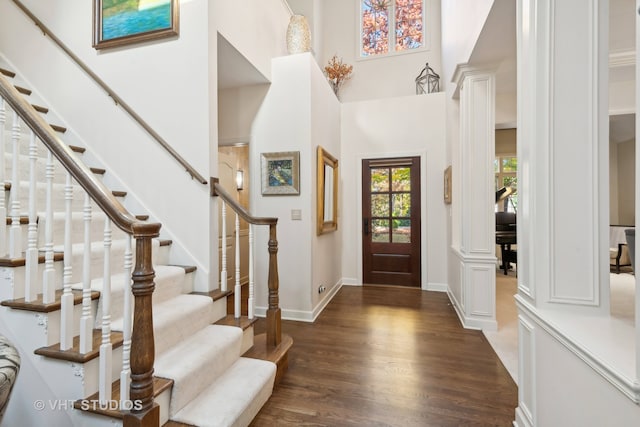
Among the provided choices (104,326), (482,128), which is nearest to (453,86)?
(482,128)

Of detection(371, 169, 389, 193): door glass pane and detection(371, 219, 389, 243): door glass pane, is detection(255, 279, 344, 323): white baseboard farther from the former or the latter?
detection(371, 169, 389, 193): door glass pane

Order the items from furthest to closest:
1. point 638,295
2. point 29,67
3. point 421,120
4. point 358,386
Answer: point 421,120
point 29,67
point 358,386
point 638,295

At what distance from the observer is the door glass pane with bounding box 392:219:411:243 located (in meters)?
4.72

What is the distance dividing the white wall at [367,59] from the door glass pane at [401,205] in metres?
2.02

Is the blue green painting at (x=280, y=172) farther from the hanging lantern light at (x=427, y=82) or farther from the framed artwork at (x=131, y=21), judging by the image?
the hanging lantern light at (x=427, y=82)

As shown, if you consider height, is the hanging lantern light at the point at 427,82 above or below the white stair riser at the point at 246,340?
above

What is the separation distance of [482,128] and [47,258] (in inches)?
139

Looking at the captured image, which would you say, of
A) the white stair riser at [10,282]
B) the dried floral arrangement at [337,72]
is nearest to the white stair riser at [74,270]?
the white stair riser at [10,282]

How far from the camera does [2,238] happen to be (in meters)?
1.55

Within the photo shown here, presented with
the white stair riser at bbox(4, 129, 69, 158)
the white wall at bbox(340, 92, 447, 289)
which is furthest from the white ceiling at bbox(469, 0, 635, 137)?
the white stair riser at bbox(4, 129, 69, 158)

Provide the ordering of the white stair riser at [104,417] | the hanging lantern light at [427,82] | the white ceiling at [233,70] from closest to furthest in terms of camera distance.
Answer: the white stair riser at [104,417]
the white ceiling at [233,70]
the hanging lantern light at [427,82]

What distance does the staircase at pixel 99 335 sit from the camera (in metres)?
1.29

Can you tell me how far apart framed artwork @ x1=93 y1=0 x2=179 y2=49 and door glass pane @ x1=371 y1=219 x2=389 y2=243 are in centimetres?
359

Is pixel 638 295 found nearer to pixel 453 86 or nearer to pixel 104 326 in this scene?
pixel 104 326
